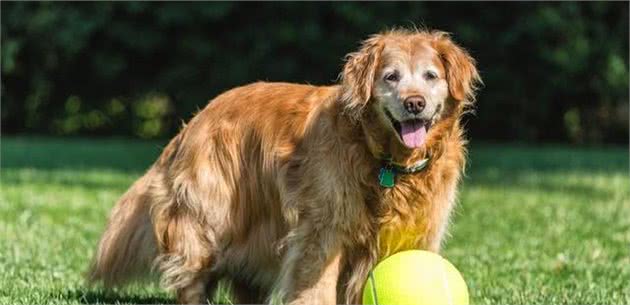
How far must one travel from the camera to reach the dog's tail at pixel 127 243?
21.6 feet

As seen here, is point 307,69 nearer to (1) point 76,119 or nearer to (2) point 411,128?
(1) point 76,119

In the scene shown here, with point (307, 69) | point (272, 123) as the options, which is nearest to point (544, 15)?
point (307, 69)

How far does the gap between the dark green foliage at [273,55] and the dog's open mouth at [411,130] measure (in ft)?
59.4

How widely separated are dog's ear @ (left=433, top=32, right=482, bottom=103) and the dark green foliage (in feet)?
58.4

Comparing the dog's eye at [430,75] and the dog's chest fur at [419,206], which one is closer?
the dog's eye at [430,75]

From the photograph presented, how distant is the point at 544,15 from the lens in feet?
77.5

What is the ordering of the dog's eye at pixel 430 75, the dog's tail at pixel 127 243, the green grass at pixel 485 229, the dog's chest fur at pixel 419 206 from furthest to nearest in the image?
the green grass at pixel 485 229
the dog's tail at pixel 127 243
the dog's chest fur at pixel 419 206
the dog's eye at pixel 430 75

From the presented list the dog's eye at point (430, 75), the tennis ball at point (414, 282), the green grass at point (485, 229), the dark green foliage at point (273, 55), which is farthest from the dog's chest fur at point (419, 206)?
the dark green foliage at point (273, 55)

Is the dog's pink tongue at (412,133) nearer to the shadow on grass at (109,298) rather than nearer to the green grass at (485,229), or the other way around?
the green grass at (485,229)

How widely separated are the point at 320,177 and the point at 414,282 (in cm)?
73

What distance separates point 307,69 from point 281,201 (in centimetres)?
1909

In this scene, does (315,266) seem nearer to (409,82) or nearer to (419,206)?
(419,206)

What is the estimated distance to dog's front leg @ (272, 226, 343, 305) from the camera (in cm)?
559

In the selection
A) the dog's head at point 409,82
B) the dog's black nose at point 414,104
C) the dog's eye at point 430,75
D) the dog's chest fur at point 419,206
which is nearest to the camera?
the dog's black nose at point 414,104
